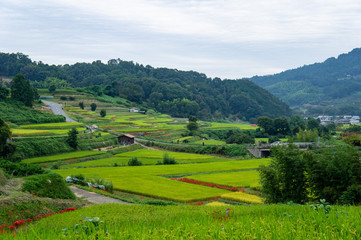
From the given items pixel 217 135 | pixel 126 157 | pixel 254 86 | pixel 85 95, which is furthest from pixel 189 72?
pixel 126 157

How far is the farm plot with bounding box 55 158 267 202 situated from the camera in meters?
24.6

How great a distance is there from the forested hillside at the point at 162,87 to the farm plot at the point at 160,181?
7813cm

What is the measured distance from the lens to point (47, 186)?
1969 cm

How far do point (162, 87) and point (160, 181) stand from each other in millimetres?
113547

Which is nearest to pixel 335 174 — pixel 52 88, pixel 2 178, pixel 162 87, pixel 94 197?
pixel 94 197

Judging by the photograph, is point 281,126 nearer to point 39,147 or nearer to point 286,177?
point 39,147

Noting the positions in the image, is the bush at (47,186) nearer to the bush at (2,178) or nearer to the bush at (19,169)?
the bush at (2,178)

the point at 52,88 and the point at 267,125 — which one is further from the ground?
the point at 52,88

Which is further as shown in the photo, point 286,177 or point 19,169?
point 19,169

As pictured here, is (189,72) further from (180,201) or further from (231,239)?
(231,239)

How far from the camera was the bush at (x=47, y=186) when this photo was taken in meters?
18.7

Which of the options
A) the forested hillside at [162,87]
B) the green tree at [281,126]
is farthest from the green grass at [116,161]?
the forested hillside at [162,87]

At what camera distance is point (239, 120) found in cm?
15200

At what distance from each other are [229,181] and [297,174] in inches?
437
